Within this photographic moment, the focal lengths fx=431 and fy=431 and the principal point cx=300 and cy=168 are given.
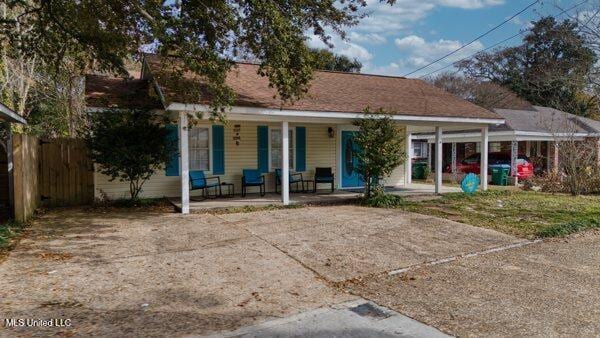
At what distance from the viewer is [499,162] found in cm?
2223

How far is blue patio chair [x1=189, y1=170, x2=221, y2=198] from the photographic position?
469 inches

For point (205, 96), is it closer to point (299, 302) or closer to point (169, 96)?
point (169, 96)

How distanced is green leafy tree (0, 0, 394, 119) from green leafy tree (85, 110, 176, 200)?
1.57 m

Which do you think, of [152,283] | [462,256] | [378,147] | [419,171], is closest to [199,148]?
[378,147]

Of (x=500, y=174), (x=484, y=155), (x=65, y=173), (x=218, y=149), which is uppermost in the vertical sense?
(x=218, y=149)

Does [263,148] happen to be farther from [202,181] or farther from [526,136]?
[526,136]

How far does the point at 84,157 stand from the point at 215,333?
9353mm

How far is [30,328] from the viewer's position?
153 inches

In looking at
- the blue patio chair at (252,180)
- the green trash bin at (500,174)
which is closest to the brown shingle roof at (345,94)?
the blue patio chair at (252,180)

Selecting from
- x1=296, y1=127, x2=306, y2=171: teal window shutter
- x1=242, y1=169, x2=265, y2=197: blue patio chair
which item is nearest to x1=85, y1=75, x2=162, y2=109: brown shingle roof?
x1=242, y1=169, x2=265, y2=197: blue patio chair

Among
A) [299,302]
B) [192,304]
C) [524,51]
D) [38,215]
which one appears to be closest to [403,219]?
[299,302]

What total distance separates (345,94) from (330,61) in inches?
128

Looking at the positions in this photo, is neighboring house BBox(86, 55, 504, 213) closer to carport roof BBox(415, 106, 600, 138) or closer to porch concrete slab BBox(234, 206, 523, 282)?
porch concrete slab BBox(234, 206, 523, 282)

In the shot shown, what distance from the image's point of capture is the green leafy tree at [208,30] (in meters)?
8.38
